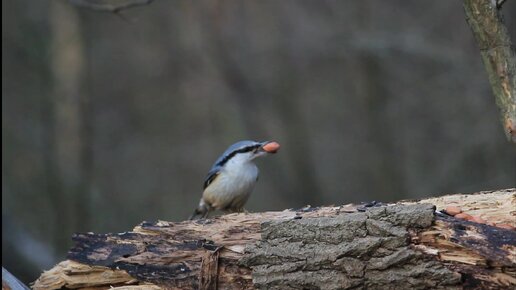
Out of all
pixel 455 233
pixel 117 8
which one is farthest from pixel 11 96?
pixel 455 233

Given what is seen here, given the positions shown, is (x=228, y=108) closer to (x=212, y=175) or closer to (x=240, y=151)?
(x=212, y=175)

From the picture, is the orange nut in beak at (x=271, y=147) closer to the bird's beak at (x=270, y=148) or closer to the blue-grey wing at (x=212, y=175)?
the bird's beak at (x=270, y=148)

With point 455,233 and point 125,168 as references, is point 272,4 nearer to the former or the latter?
point 125,168

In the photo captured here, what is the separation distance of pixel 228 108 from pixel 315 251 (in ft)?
27.6

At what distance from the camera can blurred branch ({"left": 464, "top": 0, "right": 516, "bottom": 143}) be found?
124 inches

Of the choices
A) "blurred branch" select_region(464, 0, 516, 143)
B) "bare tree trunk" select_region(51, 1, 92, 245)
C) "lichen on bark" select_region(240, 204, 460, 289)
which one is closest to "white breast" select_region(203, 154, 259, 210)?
"lichen on bark" select_region(240, 204, 460, 289)

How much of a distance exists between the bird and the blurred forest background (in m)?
3.40

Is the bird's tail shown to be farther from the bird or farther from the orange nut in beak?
the orange nut in beak

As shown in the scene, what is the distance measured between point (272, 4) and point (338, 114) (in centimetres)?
198

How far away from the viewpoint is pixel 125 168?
13414mm

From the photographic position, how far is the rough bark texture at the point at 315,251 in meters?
2.94

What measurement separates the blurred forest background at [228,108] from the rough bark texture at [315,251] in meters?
5.23

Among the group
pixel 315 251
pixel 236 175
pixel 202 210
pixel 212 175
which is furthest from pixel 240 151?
pixel 315 251

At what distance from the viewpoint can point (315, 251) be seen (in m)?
3.15
